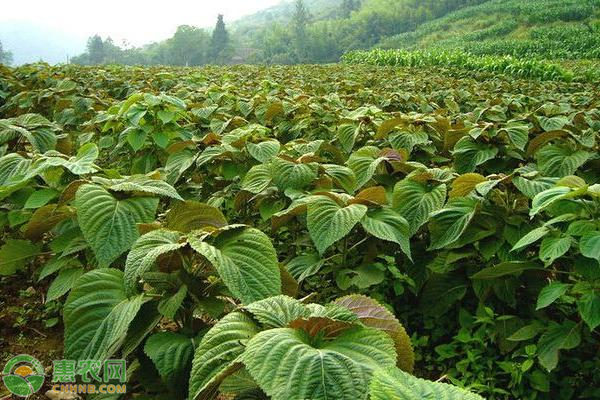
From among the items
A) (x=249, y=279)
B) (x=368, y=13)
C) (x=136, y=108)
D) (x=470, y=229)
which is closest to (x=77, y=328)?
(x=249, y=279)

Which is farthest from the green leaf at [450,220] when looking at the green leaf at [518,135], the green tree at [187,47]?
the green tree at [187,47]

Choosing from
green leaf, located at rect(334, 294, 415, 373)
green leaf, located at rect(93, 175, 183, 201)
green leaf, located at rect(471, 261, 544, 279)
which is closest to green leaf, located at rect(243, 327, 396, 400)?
green leaf, located at rect(334, 294, 415, 373)

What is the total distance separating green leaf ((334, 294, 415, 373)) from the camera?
985 mm

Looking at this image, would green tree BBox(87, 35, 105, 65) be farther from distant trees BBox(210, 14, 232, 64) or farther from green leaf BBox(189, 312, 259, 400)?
green leaf BBox(189, 312, 259, 400)

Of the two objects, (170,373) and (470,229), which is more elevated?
(170,373)

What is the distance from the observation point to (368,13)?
183ft

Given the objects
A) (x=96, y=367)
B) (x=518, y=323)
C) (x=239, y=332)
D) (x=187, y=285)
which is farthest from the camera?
(x=518, y=323)

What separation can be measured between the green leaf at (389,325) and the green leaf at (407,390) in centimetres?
31

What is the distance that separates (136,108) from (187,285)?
1.88 metres

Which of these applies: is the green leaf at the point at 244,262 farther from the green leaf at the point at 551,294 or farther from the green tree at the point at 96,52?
the green tree at the point at 96,52

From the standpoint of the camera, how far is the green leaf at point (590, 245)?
1.34 meters

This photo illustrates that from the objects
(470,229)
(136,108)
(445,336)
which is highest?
(136,108)

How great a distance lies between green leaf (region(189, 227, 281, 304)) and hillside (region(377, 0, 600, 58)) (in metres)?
22.7

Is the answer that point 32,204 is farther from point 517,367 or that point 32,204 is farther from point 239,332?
point 517,367
